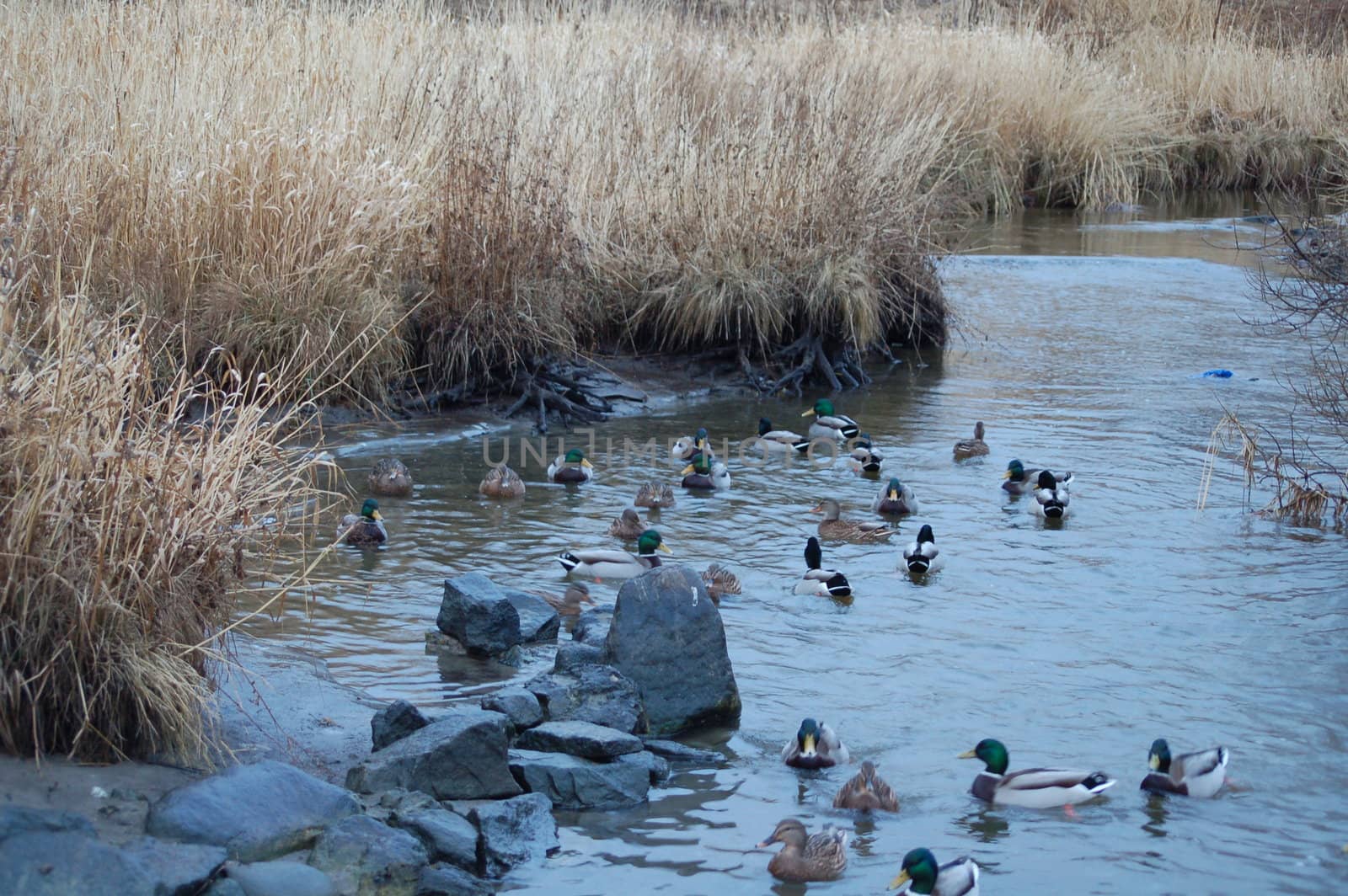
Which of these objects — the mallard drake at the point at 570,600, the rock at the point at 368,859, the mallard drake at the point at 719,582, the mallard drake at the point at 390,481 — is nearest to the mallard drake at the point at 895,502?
the mallard drake at the point at 719,582

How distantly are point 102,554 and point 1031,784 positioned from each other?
3431mm

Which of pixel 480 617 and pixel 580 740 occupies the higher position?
pixel 480 617

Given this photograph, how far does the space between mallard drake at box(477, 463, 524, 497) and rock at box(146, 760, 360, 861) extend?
15.2 ft

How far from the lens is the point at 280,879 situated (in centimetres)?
450

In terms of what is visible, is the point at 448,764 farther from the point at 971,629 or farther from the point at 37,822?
the point at 971,629

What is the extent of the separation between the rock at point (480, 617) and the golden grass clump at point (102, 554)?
1.47 metres

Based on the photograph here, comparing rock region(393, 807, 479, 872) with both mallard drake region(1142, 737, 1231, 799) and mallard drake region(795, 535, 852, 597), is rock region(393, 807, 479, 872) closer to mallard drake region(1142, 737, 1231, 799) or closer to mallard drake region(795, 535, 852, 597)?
mallard drake region(1142, 737, 1231, 799)

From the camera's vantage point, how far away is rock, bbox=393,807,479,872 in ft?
15.8

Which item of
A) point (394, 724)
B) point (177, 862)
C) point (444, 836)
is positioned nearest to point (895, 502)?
point (394, 724)

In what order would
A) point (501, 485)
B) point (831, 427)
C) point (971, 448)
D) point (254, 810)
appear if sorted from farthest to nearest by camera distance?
point (831, 427) → point (971, 448) → point (501, 485) → point (254, 810)

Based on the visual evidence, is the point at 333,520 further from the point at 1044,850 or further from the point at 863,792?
the point at 1044,850

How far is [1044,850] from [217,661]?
3.22 metres

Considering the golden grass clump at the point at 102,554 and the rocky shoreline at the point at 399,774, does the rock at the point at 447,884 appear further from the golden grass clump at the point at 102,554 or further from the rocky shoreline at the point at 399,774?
the golden grass clump at the point at 102,554

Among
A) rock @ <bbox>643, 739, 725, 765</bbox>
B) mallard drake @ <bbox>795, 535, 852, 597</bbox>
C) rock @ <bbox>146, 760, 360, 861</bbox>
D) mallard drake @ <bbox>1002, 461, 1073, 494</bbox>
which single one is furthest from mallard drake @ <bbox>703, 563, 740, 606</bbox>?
rock @ <bbox>146, 760, 360, 861</bbox>
